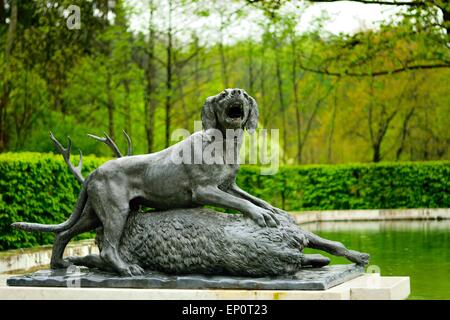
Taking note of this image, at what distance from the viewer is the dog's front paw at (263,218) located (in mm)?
6820

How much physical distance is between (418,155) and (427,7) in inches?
847

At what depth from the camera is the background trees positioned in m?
21.2

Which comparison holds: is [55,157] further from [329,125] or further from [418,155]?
[418,155]

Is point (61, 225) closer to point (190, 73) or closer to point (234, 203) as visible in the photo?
point (234, 203)

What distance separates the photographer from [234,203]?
271 inches

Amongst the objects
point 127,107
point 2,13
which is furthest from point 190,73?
point 2,13

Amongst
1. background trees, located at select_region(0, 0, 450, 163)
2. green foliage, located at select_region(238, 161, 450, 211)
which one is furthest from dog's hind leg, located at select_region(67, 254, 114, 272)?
green foliage, located at select_region(238, 161, 450, 211)

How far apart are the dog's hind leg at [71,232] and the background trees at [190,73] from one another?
1215 cm

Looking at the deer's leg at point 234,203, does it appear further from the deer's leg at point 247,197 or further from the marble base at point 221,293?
the marble base at point 221,293

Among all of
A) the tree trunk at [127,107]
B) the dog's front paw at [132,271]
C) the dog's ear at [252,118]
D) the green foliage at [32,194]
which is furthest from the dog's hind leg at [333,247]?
the tree trunk at [127,107]

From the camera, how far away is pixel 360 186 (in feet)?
81.6

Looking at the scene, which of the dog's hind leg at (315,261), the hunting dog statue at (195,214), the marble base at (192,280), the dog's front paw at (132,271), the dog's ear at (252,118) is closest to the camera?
the marble base at (192,280)

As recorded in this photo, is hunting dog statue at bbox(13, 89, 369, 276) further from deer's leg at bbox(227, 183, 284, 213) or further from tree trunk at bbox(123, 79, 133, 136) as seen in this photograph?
tree trunk at bbox(123, 79, 133, 136)
